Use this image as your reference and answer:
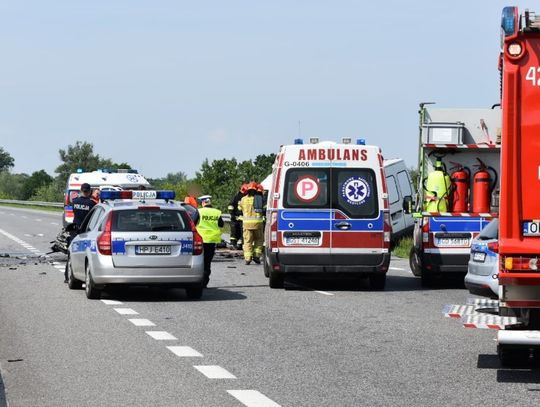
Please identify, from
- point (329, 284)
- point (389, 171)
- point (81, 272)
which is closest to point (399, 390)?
point (81, 272)

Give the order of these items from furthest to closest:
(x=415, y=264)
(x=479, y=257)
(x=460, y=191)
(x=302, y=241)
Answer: (x=415, y=264), (x=460, y=191), (x=302, y=241), (x=479, y=257)

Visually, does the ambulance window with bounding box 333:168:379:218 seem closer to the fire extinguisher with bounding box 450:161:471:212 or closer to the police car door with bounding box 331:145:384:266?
the police car door with bounding box 331:145:384:266

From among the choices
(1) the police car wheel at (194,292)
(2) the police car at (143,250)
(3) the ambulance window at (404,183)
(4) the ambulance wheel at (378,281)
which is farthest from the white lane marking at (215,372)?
(3) the ambulance window at (404,183)

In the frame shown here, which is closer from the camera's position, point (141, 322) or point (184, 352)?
point (184, 352)

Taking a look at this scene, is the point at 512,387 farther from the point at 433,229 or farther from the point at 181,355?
the point at 433,229

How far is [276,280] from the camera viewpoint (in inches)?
849

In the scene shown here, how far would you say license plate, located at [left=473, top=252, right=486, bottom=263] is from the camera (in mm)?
14453

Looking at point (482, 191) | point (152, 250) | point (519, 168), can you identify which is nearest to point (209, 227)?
point (152, 250)

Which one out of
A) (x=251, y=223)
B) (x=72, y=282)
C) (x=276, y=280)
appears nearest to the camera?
(x=72, y=282)

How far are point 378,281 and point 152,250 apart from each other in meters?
4.38

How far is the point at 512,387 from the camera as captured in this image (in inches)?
408

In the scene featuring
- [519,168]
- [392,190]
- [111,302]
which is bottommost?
[111,302]

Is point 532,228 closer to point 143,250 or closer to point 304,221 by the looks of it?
point 143,250

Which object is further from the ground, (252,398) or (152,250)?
(152,250)
